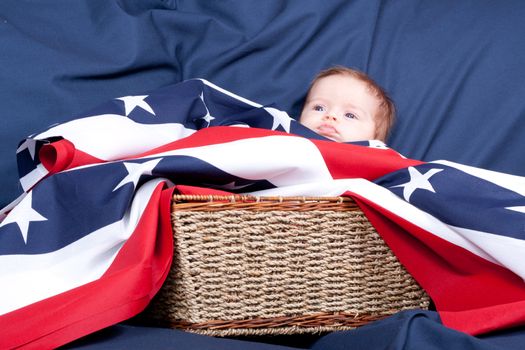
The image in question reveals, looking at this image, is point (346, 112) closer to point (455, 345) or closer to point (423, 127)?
point (423, 127)

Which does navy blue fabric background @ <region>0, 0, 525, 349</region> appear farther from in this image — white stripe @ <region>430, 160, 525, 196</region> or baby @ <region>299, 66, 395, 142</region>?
white stripe @ <region>430, 160, 525, 196</region>

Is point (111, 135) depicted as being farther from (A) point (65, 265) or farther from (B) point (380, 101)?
(B) point (380, 101)

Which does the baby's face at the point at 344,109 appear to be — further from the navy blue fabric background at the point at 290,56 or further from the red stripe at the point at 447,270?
the red stripe at the point at 447,270

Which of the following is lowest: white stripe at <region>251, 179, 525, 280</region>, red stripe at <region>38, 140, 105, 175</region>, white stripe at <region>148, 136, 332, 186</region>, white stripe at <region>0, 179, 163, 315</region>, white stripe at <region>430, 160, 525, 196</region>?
white stripe at <region>0, 179, 163, 315</region>

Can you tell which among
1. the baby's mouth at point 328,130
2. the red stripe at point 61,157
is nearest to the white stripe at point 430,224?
the red stripe at point 61,157

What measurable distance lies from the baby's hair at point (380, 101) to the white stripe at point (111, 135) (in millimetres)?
483

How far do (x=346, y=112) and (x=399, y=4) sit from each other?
1.24 ft

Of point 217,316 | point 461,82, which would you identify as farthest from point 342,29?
point 217,316

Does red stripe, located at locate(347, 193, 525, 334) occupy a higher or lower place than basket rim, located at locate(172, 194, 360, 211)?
lower

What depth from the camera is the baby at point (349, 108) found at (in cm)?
183

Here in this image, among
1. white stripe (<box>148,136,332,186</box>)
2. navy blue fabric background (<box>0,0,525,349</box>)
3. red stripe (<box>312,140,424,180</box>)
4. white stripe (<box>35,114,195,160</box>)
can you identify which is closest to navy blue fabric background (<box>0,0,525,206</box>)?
navy blue fabric background (<box>0,0,525,349</box>)

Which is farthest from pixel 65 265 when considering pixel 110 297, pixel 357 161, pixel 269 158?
pixel 357 161

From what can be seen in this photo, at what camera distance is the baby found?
Answer: 6.00 feet

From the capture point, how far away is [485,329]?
1.23 meters
